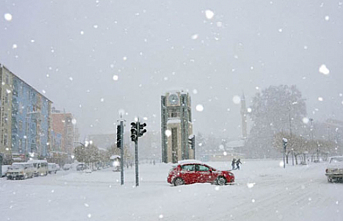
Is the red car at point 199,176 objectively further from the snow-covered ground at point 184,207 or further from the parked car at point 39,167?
the parked car at point 39,167

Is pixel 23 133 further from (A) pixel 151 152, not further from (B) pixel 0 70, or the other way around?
(A) pixel 151 152

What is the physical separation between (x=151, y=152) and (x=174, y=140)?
101834 millimetres

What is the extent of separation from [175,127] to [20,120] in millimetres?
28192

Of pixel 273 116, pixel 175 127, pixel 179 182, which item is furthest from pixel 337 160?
pixel 273 116

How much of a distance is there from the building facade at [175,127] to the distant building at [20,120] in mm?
23127

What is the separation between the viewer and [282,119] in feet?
240

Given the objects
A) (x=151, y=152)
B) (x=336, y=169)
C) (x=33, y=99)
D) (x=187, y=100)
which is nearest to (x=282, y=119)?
(x=187, y=100)

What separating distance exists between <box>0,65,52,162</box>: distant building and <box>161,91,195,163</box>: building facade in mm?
23127

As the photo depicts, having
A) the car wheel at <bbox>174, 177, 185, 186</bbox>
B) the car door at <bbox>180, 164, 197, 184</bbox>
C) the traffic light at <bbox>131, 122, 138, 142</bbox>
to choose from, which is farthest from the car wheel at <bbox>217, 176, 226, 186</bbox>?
the traffic light at <bbox>131, 122, 138, 142</bbox>

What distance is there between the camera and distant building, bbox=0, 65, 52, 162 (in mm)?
50463

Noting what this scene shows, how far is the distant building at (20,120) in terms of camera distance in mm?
50463

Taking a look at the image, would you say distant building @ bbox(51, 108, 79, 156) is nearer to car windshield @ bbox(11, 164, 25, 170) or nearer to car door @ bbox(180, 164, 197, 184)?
car windshield @ bbox(11, 164, 25, 170)

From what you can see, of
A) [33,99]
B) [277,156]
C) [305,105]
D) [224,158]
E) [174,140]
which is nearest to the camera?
[174,140]

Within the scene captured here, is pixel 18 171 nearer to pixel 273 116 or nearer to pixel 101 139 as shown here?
pixel 273 116
